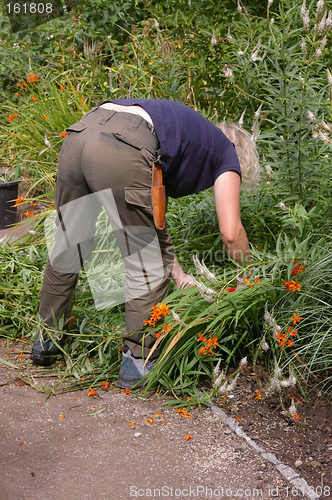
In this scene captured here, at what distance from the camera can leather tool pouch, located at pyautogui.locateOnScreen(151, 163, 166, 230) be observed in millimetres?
2182

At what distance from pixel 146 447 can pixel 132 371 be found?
459mm

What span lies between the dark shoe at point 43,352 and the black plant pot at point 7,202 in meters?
1.80

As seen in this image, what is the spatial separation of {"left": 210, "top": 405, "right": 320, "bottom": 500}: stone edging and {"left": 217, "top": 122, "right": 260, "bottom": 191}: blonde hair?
3.86 feet

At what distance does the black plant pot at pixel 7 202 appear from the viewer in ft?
13.6

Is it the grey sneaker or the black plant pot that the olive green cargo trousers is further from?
the black plant pot

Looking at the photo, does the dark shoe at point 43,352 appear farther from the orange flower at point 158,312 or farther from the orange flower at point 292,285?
the orange flower at point 292,285

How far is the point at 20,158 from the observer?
4.57m

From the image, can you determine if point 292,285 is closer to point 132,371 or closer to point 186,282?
point 186,282

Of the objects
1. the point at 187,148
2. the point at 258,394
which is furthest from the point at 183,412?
the point at 187,148

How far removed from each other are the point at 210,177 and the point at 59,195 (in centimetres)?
75

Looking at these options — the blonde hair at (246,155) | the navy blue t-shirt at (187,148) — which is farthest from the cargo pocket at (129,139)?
the blonde hair at (246,155)

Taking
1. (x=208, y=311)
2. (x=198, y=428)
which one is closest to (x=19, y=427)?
(x=198, y=428)

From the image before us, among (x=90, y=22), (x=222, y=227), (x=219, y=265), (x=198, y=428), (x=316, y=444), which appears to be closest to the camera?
(x=316, y=444)

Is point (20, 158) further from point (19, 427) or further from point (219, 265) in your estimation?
point (19, 427)
